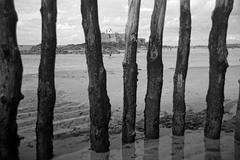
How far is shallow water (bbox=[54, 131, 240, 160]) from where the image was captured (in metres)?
4.98

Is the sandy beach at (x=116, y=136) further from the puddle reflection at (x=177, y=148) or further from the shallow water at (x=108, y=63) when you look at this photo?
the shallow water at (x=108, y=63)

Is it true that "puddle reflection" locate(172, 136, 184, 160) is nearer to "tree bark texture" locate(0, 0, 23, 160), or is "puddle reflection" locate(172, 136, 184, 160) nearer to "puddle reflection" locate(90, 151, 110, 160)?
"puddle reflection" locate(90, 151, 110, 160)

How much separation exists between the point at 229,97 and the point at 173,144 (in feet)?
20.6

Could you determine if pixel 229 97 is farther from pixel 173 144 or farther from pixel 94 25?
pixel 94 25

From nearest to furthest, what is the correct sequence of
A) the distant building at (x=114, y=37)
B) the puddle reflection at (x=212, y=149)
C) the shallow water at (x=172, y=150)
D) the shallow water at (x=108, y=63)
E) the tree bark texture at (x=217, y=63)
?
the puddle reflection at (x=212, y=149), the shallow water at (x=172, y=150), the tree bark texture at (x=217, y=63), the shallow water at (x=108, y=63), the distant building at (x=114, y=37)

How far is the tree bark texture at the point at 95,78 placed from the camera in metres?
4.79

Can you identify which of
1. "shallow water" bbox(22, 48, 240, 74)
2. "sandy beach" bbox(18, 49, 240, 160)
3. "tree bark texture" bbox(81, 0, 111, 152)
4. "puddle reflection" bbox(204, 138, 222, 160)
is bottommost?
"sandy beach" bbox(18, 49, 240, 160)

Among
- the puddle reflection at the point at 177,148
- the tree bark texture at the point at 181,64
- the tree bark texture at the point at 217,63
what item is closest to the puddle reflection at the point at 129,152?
the puddle reflection at the point at 177,148

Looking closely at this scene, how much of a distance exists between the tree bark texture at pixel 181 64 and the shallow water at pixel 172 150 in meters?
0.35

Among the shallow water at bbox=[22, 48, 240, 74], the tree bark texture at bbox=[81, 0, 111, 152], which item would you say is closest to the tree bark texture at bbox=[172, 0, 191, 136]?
the tree bark texture at bbox=[81, 0, 111, 152]

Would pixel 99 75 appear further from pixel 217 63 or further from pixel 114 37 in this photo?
pixel 114 37

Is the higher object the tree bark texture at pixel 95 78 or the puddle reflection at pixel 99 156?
the tree bark texture at pixel 95 78

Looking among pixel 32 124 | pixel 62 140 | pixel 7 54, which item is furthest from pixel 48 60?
pixel 32 124

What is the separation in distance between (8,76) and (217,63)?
3.75 m
